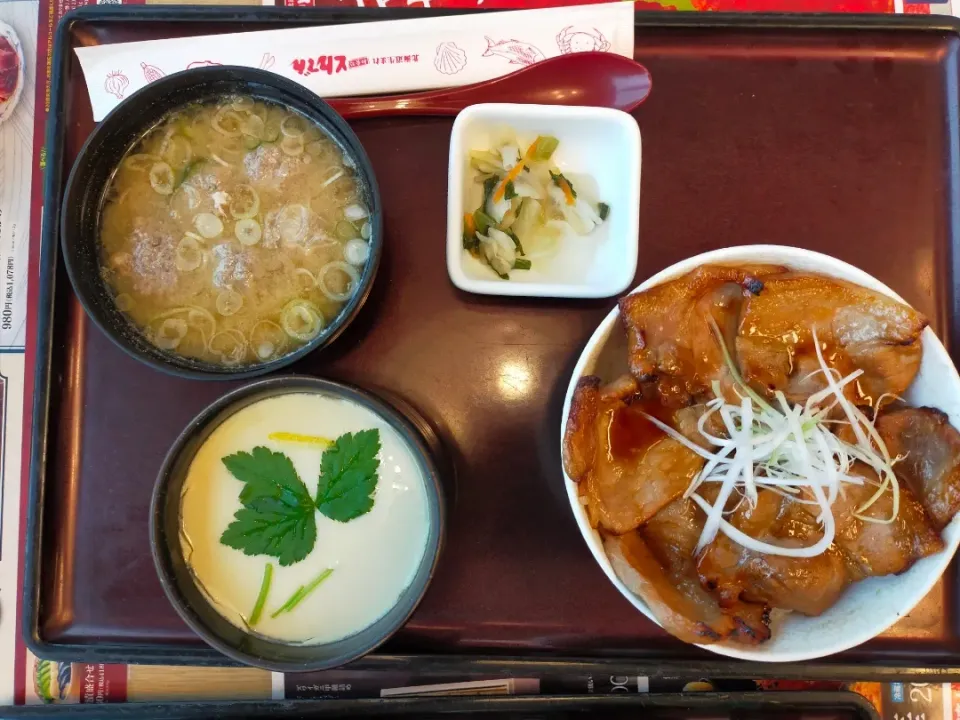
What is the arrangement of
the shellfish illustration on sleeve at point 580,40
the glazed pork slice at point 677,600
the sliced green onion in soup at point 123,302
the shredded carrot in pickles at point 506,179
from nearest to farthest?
1. the glazed pork slice at point 677,600
2. the sliced green onion in soup at point 123,302
3. the shredded carrot in pickles at point 506,179
4. the shellfish illustration on sleeve at point 580,40

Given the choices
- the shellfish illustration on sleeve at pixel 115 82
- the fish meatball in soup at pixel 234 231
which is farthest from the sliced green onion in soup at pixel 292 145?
the shellfish illustration on sleeve at pixel 115 82

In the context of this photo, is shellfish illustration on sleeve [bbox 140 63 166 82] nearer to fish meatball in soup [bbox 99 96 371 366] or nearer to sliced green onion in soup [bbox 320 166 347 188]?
fish meatball in soup [bbox 99 96 371 366]

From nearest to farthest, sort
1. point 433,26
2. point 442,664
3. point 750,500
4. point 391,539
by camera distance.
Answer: point 750,500 < point 391,539 < point 442,664 < point 433,26

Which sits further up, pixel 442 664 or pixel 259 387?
pixel 259 387

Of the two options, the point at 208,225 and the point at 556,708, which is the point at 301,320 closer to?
the point at 208,225

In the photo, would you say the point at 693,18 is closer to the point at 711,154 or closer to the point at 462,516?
the point at 711,154

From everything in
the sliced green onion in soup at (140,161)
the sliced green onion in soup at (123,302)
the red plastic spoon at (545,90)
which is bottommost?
the sliced green onion in soup at (123,302)

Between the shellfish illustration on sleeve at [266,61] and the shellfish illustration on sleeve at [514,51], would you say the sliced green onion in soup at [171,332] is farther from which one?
the shellfish illustration on sleeve at [514,51]

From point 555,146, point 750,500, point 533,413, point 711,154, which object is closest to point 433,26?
point 555,146
